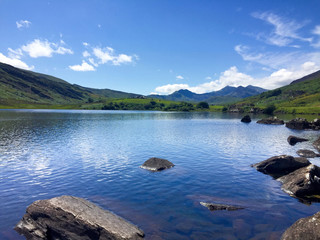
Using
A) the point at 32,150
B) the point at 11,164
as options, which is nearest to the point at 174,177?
the point at 11,164

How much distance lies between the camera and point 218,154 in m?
46.6

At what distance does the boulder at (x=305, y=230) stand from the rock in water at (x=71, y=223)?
10802 millimetres

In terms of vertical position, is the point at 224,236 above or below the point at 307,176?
below

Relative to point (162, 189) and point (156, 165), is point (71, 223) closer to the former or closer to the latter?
point (162, 189)

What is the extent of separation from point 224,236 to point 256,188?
1285cm

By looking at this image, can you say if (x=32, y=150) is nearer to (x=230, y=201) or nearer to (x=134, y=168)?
(x=134, y=168)

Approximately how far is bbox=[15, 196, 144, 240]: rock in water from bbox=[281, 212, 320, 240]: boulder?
10.8m

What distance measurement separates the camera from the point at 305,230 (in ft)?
46.9

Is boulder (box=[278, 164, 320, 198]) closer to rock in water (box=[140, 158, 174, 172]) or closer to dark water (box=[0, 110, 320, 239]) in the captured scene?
dark water (box=[0, 110, 320, 239])

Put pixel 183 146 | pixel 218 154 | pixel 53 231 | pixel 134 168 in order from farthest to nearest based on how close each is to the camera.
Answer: pixel 183 146, pixel 218 154, pixel 134 168, pixel 53 231

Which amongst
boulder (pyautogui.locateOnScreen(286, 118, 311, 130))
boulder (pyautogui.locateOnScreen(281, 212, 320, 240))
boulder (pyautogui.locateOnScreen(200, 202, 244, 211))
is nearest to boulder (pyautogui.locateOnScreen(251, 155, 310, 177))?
boulder (pyautogui.locateOnScreen(200, 202, 244, 211))

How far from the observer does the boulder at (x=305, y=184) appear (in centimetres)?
2481

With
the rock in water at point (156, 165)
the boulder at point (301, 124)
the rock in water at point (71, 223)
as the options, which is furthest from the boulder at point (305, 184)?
the boulder at point (301, 124)

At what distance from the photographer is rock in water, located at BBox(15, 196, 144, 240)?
15133mm
